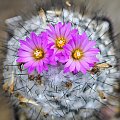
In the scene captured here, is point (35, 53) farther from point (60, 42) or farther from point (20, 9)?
point (20, 9)

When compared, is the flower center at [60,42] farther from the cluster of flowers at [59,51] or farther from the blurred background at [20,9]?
the blurred background at [20,9]

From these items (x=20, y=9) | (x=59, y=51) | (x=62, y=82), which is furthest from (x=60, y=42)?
(x=20, y=9)

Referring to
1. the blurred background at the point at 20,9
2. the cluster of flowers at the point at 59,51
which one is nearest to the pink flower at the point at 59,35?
the cluster of flowers at the point at 59,51

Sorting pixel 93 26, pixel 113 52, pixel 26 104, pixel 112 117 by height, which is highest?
pixel 93 26

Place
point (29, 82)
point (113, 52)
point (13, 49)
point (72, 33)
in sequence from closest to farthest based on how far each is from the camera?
point (72, 33) < point (29, 82) < point (13, 49) < point (113, 52)

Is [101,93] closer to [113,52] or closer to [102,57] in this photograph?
[102,57]

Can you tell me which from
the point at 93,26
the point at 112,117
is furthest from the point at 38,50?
the point at 112,117

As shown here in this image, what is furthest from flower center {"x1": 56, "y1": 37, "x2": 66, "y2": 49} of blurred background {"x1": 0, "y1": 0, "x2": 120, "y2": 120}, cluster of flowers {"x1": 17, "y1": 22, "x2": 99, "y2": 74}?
blurred background {"x1": 0, "y1": 0, "x2": 120, "y2": 120}

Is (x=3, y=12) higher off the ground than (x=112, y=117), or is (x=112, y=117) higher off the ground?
(x=3, y=12)
